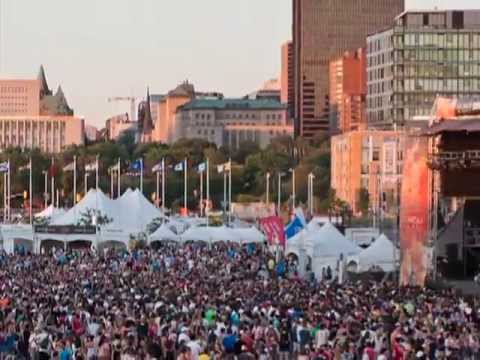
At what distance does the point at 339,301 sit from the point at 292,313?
3.60 metres

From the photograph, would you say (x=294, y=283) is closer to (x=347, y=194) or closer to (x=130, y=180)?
(x=347, y=194)

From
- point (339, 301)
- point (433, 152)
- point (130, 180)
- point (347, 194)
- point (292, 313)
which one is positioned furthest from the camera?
point (130, 180)

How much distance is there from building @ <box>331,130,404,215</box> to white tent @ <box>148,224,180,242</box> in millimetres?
50003

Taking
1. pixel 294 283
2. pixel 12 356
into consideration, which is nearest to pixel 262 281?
pixel 294 283

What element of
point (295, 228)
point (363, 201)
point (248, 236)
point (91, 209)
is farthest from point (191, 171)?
point (295, 228)

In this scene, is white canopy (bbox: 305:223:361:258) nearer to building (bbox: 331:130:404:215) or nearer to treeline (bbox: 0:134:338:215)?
building (bbox: 331:130:404:215)

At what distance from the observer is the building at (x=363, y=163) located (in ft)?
408

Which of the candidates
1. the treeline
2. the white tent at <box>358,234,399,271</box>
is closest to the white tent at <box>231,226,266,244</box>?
the white tent at <box>358,234,399,271</box>

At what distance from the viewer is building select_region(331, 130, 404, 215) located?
12444cm

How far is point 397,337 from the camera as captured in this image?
28.5 metres

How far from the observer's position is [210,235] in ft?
238

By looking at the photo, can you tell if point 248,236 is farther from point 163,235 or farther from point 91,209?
point 91,209

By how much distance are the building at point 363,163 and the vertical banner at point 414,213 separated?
6895 centimetres

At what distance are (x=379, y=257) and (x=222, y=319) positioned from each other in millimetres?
20614
